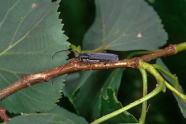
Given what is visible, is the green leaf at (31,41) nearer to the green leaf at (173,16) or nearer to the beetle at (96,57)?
the beetle at (96,57)

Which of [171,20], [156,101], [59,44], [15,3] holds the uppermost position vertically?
[15,3]

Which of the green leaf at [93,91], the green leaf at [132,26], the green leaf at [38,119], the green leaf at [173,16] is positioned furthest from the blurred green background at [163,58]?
the green leaf at [38,119]

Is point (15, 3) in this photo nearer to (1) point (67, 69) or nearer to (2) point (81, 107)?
(1) point (67, 69)

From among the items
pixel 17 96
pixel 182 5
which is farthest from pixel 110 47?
pixel 17 96

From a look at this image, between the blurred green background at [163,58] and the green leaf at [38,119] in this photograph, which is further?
the blurred green background at [163,58]

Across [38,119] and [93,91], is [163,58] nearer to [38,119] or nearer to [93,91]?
[93,91]

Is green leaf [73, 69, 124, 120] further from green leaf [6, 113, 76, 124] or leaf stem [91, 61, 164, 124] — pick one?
green leaf [6, 113, 76, 124]
